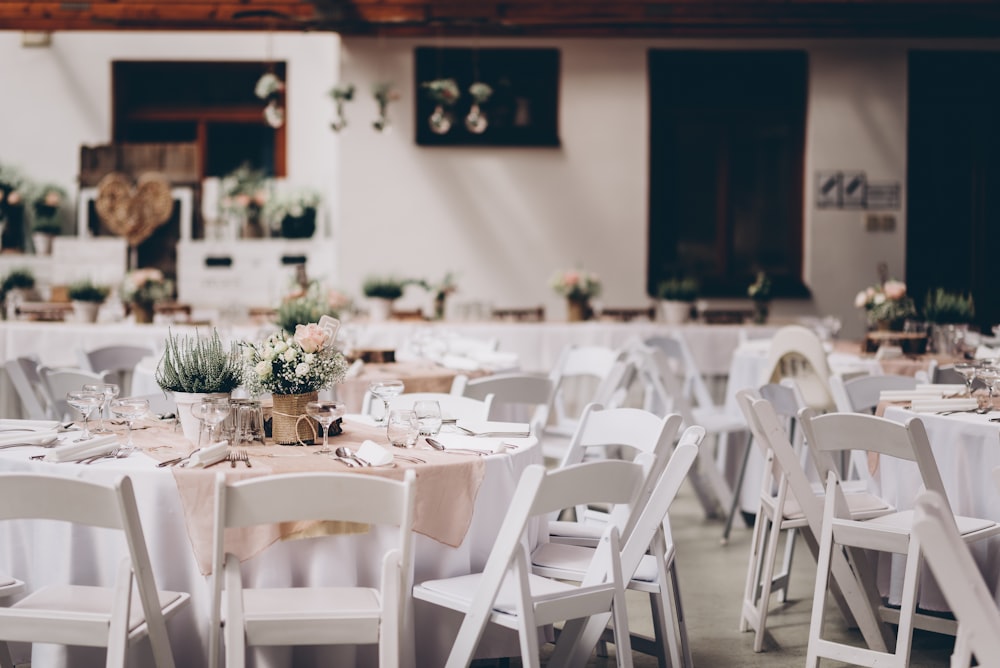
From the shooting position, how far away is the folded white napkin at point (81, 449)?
307 centimetres

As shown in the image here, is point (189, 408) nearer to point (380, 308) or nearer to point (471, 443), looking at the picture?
point (471, 443)

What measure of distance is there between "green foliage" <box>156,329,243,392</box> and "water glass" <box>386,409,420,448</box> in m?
0.52

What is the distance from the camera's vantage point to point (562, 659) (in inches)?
121

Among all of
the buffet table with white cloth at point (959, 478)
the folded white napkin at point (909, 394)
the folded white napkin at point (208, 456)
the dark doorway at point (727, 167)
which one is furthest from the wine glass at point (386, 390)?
the dark doorway at point (727, 167)

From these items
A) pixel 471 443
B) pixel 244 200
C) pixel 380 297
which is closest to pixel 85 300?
pixel 380 297

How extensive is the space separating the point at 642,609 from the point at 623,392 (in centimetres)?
184

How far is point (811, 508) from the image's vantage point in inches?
144

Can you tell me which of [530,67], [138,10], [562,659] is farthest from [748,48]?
[562,659]

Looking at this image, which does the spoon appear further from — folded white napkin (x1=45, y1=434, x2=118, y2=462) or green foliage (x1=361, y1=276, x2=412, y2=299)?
green foliage (x1=361, y1=276, x2=412, y2=299)

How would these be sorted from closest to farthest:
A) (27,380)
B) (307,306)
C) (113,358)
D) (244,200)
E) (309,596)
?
(309,596) → (27,380) → (307,306) → (113,358) → (244,200)

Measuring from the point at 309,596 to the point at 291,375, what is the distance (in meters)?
0.82

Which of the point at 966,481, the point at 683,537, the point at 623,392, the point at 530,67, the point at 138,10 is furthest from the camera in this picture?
the point at 530,67

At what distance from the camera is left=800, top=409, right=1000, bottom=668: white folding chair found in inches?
126

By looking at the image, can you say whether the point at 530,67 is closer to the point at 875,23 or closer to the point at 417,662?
the point at 875,23
